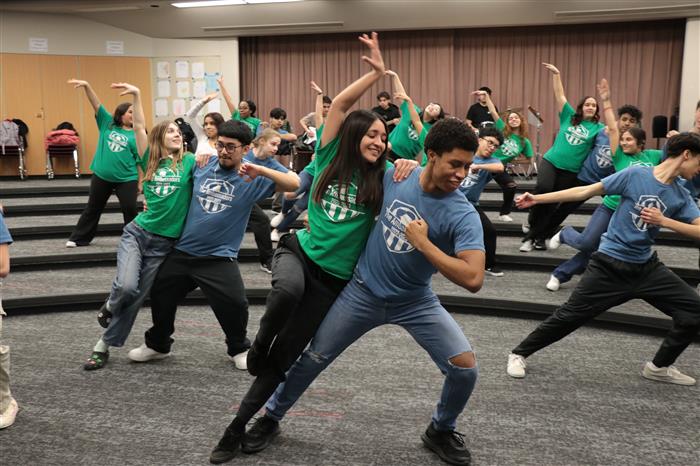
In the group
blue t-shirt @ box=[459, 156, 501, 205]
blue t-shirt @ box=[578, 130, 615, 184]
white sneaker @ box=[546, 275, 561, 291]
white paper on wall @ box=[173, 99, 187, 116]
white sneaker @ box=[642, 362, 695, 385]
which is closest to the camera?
white sneaker @ box=[642, 362, 695, 385]

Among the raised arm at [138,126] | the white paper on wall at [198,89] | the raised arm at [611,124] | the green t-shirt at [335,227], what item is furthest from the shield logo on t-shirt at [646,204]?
the white paper on wall at [198,89]

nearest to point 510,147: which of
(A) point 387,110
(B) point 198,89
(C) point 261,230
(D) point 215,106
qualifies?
(C) point 261,230

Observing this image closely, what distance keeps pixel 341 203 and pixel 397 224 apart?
0.25 m

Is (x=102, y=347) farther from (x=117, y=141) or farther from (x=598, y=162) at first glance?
(x=598, y=162)

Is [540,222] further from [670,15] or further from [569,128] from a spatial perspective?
[670,15]

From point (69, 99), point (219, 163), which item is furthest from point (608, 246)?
point (69, 99)

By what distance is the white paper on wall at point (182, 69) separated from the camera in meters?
11.5

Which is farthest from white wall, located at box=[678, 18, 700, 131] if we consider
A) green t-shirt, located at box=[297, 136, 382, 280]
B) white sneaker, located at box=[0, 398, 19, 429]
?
white sneaker, located at box=[0, 398, 19, 429]

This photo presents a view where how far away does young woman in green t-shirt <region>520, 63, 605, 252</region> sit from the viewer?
595cm

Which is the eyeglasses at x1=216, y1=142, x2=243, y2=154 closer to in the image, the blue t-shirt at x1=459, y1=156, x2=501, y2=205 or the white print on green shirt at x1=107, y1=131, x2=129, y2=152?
the blue t-shirt at x1=459, y1=156, x2=501, y2=205

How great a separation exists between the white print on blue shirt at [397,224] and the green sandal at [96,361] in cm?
215

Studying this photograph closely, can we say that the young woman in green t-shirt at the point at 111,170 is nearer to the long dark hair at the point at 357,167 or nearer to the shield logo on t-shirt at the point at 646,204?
the long dark hair at the point at 357,167

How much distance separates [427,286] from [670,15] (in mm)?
8711

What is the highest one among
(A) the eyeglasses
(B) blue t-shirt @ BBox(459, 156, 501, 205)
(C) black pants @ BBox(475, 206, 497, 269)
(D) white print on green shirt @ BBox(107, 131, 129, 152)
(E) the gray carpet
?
(A) the eyeglasses
